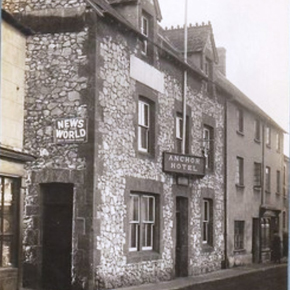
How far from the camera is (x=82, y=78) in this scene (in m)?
12.0

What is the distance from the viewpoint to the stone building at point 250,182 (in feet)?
64.2

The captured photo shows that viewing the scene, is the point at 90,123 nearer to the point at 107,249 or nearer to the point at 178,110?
the point at 107,249

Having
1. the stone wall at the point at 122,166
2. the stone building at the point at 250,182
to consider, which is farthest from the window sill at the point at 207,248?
the stone building at the point at 250,182

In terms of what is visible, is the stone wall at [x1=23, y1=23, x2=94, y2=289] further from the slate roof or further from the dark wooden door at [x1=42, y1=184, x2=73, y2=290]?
the slate roof

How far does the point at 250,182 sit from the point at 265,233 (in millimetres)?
2418

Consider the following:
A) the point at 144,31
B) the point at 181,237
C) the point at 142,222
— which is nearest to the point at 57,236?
the point at 142,222

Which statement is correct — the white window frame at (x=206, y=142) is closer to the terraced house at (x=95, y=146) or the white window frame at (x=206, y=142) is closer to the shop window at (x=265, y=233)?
the terraced house at (x=95, y=146)

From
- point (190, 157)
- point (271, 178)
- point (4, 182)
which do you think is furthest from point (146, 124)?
point (271, 178)

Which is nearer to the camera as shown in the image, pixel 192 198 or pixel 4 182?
pixel 4 182

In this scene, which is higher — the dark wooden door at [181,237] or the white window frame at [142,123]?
the white window frame at [142,123]

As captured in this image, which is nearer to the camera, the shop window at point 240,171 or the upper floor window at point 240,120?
the shop window at point 240,171

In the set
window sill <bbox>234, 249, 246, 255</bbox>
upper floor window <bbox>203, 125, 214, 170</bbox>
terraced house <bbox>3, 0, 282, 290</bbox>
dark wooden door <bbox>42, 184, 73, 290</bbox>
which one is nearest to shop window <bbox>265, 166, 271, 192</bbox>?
window sill <bbox>234, 249, 246, 255</bbox>

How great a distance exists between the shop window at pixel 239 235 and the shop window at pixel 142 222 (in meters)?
6.54

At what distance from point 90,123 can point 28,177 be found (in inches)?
69.4
